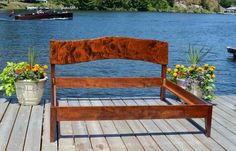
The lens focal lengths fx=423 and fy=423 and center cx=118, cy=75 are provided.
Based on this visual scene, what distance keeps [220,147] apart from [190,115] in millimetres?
636

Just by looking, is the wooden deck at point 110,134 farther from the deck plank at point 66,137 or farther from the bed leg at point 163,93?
the bed leg at point 163,93

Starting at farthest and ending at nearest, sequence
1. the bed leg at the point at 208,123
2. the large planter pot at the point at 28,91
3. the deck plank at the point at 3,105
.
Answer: the large planter pot at the point at 28,91
the deck plank at the point at 3,105
the bed leg at the point at 208,123

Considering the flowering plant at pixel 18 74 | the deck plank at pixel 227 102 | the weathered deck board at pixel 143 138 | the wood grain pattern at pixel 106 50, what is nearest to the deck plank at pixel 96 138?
the weathered deck board at pixel 143 138

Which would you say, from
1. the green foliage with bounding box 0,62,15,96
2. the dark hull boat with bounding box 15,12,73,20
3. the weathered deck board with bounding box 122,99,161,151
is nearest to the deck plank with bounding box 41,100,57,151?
the green foliage with bounding box 0,62,15,96

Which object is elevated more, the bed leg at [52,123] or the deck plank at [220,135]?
the bed leg at [52,123]

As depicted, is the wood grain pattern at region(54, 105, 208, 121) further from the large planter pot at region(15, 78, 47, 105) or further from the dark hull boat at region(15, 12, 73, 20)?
the dark hull boat at region(15, 12, 73, 20)

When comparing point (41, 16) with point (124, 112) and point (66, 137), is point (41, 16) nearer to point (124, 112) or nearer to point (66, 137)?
point (66, 137)

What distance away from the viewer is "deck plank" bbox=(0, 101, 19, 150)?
619cm

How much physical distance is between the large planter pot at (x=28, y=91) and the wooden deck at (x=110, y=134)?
0.51 feet

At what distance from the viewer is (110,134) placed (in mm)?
6586

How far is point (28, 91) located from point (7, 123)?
1145 millimetres

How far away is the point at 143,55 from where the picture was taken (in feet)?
26.0

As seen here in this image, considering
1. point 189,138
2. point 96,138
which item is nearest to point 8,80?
point 96,138

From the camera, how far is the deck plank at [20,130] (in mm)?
5966
